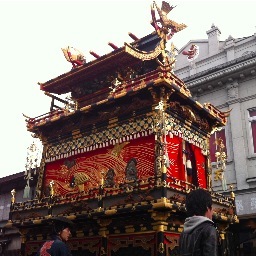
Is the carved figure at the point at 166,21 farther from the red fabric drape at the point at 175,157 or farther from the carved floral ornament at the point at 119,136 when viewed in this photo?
the red fabric drape at the point at 175,157

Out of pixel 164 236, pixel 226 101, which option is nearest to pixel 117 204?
pixel 164 236

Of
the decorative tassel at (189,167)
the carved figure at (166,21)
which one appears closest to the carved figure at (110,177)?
the decorative tassel at (189,167)

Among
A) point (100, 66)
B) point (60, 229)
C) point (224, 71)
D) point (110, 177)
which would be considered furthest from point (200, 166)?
point (60, 229)

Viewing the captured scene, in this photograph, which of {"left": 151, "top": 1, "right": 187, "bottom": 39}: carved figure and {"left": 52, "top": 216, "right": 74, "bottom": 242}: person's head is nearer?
{"left": 52, "top": 216, "right": 74, "bottom": 242}: person's head

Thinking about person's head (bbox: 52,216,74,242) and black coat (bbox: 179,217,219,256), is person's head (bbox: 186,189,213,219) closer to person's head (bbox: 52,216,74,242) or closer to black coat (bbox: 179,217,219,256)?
black coat (bbox: 179,217,219,256)

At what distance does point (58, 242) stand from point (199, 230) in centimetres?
276

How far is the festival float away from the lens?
1219 centimetres

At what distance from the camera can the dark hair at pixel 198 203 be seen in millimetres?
3781

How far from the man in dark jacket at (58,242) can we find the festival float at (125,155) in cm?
584

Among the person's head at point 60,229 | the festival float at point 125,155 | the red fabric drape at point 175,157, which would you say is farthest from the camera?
the red fabric drape at point 175,157

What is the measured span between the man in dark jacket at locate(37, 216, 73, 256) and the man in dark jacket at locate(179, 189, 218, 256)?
2373 mm

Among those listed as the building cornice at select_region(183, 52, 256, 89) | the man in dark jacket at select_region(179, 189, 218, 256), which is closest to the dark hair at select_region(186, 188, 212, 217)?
the man in dark jacket at select_region(179, 189, 218, 256)

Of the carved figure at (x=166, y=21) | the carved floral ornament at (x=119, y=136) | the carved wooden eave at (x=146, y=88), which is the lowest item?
the carved floral ornament at (x=119, y=136)

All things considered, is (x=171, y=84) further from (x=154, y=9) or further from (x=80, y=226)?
(x=80, y=226)
